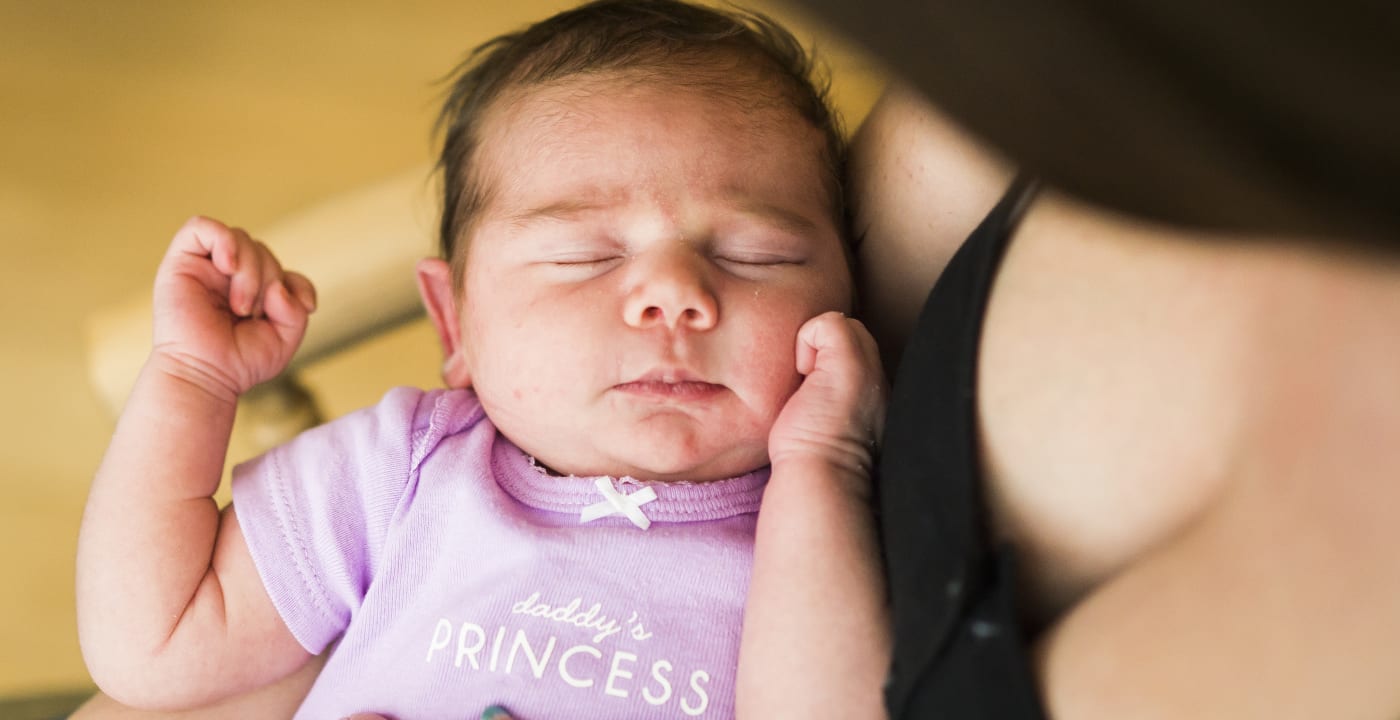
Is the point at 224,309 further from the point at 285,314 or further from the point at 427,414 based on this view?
the point at 427,414

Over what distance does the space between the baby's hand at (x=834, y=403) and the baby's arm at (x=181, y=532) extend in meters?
0.43

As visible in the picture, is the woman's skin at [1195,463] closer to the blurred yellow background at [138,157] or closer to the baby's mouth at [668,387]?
the baby's mouth at [668,387]

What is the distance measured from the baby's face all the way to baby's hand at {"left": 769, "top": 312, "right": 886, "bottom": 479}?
0.05m

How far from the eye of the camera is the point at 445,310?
1.11 meters

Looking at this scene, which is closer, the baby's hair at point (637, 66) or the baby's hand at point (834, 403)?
the baby's hand at point (834, 403)

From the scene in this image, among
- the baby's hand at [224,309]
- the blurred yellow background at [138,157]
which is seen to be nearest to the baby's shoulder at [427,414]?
the baby's hand at [224,309]

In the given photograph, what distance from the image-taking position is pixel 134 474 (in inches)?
34.8

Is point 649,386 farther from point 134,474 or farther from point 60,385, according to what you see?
point 60,385

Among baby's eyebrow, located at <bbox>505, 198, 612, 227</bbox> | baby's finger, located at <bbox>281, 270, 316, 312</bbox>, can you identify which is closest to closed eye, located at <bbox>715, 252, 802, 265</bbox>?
baby's eyebrow, located at <bbox>505, 198, 612, 227</bbox>

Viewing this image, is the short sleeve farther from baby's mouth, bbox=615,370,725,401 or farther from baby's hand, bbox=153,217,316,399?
baby's mouth, bbox=615,370,725,401

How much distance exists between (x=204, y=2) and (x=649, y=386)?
2.34m

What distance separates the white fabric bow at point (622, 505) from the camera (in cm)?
90

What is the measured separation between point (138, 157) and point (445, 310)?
5.59 ft

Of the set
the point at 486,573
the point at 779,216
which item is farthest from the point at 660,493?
the point at 779,216
